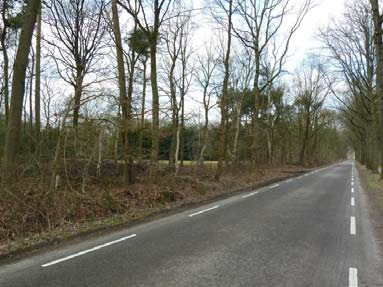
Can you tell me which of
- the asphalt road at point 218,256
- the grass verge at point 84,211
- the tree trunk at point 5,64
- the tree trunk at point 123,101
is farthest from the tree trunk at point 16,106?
the tree trunk at point 5,64

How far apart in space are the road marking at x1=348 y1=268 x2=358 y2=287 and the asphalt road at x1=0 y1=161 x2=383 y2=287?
2cm

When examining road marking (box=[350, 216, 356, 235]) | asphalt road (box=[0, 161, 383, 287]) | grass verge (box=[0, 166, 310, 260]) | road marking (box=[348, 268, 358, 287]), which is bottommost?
road marking (box=[350, 216, 356, 235])

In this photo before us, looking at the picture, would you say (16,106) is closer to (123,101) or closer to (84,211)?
(84,211)

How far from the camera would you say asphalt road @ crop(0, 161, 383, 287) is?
550 centimetres

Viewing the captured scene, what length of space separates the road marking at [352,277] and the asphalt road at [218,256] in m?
0.02

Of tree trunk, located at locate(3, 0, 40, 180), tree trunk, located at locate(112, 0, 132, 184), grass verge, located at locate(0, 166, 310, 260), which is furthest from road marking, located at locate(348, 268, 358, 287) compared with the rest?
tree trunk, located at locate(112, 0, 132, 184)

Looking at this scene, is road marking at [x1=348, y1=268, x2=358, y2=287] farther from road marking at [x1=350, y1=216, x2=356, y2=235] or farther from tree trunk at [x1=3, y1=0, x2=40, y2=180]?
tree trunk at [x1=3, y1=0, x2=40, y2=180]

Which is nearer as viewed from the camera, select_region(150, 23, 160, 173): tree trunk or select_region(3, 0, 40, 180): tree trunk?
select_region(3, 0, 40, 180): tree trunk

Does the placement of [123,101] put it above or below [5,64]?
below

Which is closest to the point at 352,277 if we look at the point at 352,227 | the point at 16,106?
the point at 352,227

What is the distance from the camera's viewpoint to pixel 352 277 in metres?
5.74

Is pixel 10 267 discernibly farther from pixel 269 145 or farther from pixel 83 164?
pixel 269 145

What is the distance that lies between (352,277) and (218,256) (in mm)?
2282

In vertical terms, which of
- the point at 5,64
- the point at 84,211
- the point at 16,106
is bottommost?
the point at 84,211
